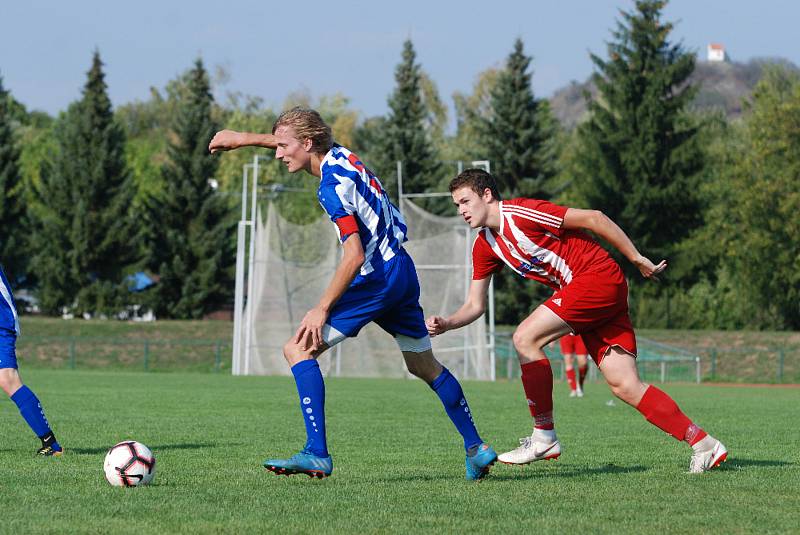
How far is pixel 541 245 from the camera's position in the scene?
7.19 meters

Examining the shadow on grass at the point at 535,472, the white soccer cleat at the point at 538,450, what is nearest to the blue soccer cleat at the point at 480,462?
the shadow on grass at the point at 535,472

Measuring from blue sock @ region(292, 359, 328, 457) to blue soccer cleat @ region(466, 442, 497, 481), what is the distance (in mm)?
939

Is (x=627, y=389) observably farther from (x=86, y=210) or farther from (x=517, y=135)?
(x=86, y=210)

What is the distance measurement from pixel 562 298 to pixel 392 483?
156cm

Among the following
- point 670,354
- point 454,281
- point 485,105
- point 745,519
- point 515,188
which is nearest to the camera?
point 745,519

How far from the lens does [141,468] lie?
670 cm

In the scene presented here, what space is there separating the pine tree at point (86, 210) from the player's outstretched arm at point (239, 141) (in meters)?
46.2

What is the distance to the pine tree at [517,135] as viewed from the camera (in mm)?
48656

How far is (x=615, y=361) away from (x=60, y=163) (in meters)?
48.2

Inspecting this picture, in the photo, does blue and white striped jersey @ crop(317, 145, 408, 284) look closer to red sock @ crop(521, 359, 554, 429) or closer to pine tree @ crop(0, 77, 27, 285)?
red sock @ crop(521, 359, 554, 429)

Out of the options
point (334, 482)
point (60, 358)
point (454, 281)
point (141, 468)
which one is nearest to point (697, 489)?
point (334, 482)

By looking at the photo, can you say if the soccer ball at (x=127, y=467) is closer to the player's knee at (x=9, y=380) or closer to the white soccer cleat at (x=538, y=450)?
the white soccer cleat at (x=538, y=450)

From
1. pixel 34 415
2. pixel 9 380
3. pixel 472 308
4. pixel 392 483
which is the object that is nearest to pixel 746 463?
pixel 472 308

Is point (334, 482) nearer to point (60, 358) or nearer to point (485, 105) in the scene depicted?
point (60, 358)
